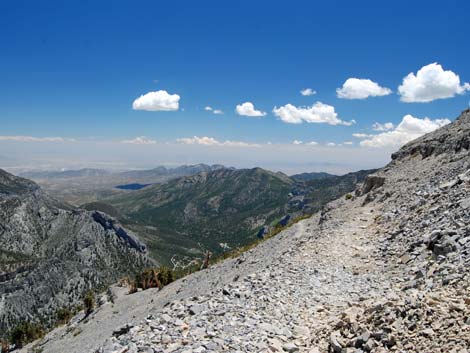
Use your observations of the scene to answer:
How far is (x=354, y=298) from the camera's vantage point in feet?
56.3

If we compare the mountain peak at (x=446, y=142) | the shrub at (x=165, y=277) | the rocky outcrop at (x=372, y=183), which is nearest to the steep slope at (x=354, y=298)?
the mountain peak at (x=446, y=142)

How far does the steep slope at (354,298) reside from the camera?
452 inches

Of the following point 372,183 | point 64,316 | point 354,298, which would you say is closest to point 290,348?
point 354,298

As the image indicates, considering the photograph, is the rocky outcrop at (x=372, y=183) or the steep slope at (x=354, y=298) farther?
the rocky outcrop at (x=372, y=183)

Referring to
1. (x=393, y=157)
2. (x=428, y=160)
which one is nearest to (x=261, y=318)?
(x=428, y=160)

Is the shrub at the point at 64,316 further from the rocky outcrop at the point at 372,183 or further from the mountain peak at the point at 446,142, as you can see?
the mountain peak at the point at 446,142

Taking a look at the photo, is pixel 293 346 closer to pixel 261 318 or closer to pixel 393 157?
pixel 261 318

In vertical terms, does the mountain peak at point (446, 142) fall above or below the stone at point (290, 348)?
above

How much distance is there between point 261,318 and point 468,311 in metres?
7.45

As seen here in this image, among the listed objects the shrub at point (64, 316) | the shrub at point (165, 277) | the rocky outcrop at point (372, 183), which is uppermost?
the rocky outcrop at point (372, 183)

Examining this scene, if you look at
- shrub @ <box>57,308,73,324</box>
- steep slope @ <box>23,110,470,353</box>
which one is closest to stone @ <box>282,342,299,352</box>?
steep slope @ <box>23,110,470,353</box>

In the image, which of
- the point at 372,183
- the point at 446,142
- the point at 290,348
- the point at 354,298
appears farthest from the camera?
the point at 372,183

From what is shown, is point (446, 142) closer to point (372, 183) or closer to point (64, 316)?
point (372, 183)

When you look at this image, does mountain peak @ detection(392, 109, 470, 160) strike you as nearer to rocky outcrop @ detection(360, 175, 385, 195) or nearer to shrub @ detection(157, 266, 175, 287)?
rocky outcrop @ detection(360, 175, 385, 195)
